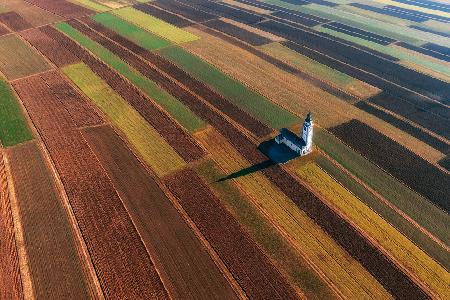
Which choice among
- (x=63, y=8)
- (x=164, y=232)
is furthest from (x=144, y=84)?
(x=63, y=8)

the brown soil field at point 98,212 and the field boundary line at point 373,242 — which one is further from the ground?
the brown soil field at point 98,212

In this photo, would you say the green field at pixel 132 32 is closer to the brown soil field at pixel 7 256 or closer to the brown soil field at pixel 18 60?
the brown soil field at pixel 18 60

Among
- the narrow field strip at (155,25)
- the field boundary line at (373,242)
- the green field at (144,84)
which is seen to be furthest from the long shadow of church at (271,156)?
the narrow field strip at (155,25)

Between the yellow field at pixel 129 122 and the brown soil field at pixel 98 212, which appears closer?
the brown soil field at pixel 98 212

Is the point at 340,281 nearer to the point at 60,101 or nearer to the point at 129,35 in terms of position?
the point at 60,101

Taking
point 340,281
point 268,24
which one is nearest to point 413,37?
point 268,24

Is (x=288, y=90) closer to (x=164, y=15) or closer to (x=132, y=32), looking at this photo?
(x=132, y=32)

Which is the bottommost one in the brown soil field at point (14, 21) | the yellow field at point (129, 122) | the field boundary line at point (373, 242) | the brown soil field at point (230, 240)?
the field boundary line at point (373, 242)
